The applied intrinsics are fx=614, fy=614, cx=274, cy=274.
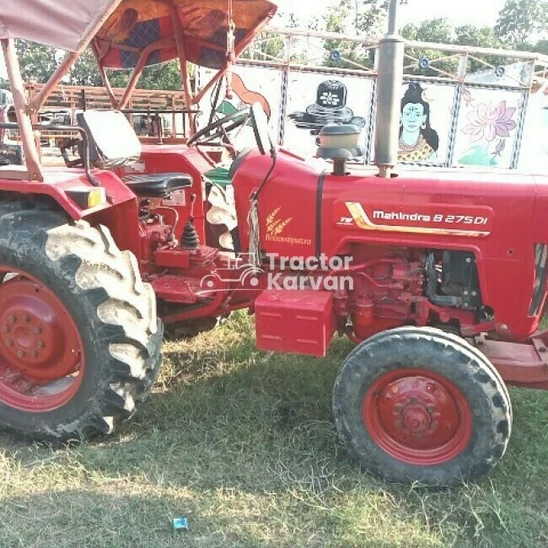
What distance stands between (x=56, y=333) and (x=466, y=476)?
203 centimetres

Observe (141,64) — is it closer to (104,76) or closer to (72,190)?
(104,76)

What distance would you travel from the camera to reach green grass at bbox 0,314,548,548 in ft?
7.98

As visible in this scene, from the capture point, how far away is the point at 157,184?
3.65 metres

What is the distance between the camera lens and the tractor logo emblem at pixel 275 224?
3102 mm

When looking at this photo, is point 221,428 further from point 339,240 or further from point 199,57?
point 199,57

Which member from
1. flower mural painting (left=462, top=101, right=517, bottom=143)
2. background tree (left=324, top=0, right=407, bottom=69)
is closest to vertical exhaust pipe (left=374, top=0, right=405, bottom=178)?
flower mural painting (left=462, top=101, right=517, bottom=143)

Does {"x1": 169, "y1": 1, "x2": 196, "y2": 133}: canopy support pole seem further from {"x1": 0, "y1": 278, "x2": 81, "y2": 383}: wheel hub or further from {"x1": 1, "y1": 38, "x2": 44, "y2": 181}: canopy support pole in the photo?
{"x1": 0, "y1": 278, "x2": 81, "y2": 383}: wheel hub

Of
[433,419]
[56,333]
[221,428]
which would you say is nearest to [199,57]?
[56,333]

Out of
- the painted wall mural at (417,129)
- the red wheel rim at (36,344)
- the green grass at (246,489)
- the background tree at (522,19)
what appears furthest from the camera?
the background tree at (522,19)

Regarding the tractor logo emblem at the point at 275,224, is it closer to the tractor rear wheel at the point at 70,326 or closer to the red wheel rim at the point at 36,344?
the tractor rear wheel at the point at 70,326

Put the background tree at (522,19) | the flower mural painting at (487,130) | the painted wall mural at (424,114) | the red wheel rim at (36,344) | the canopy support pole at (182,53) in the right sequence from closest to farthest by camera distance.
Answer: the red wheel rim at (36,344) → the canopy support pole at (182,53) → the painted wall mural at (424,114) → the flower mural painting at (487,130) → the background tree at (522,19)

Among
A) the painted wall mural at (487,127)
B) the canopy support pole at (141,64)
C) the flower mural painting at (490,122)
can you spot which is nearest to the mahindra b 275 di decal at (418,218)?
the canopy support pole at (141,64)

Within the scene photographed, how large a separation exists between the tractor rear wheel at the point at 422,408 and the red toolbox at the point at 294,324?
236 mm

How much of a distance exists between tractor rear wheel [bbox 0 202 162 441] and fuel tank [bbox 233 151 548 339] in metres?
0.75
